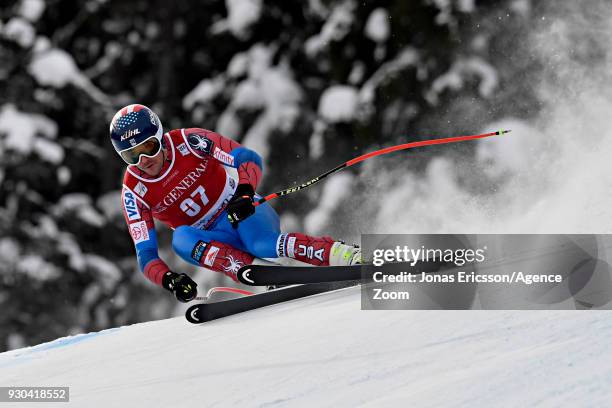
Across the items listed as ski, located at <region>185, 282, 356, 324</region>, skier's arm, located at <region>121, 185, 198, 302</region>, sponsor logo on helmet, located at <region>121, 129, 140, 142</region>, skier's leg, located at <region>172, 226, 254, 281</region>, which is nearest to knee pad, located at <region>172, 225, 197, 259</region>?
skier's leg, located at <region>172, 226, 254, 281</region>

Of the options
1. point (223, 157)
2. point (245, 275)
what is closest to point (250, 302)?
point (245, 275)

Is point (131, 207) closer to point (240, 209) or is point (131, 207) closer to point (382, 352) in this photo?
point (240, 209)

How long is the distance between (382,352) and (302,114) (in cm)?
719

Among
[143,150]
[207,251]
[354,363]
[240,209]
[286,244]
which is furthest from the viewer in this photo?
[207,251]

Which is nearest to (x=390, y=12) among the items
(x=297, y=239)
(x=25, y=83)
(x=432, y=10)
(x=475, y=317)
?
(x=432, y=10)

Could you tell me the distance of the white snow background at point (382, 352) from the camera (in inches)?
103

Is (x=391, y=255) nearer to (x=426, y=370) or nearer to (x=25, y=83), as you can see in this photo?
(x=426, y=370)

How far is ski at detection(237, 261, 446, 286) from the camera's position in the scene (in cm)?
445

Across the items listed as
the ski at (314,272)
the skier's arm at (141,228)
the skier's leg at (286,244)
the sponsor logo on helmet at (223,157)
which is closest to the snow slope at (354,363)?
the ski at (314,272)

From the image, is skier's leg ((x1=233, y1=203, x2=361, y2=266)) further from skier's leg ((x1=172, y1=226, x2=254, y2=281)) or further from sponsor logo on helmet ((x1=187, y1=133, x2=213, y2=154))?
sponsor logo on helmet ((x1=187, y1=133, x2=213, y2=154))

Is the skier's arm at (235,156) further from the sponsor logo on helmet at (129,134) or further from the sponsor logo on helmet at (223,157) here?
the sponsor logo on helmet at (129,134)

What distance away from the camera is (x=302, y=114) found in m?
10.2

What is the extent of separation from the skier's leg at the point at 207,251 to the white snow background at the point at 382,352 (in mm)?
374

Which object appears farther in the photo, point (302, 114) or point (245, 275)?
point (302, 114)
